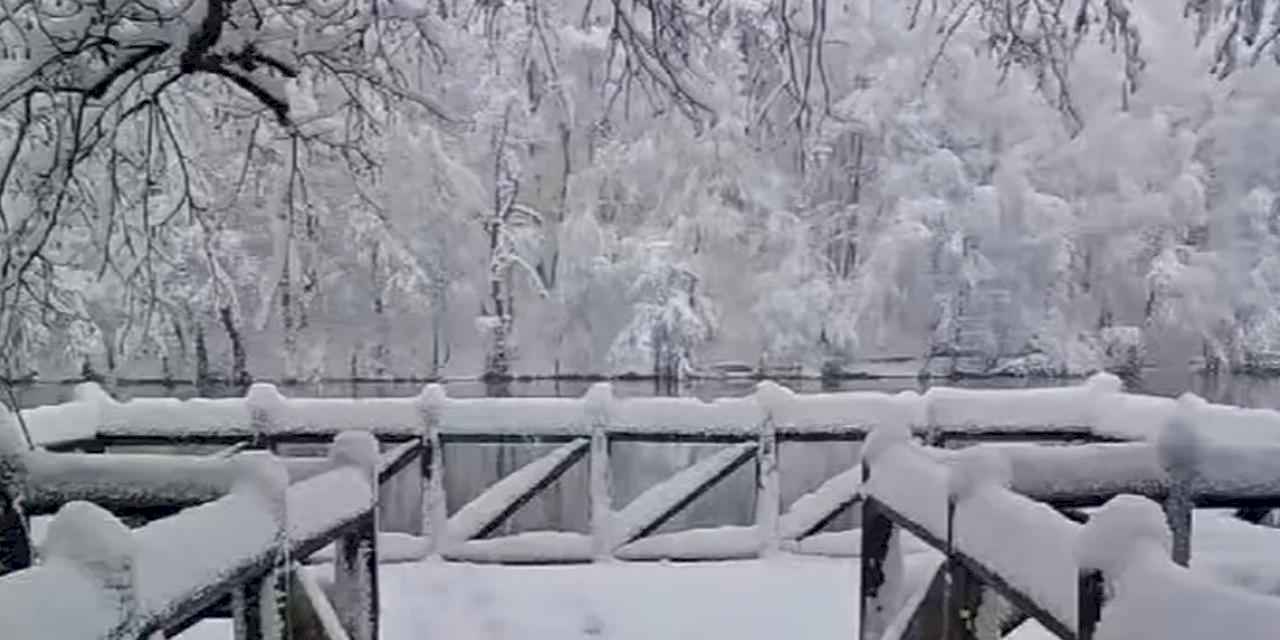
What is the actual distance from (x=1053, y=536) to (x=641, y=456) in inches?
415

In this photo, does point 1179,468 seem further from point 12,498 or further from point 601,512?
point 12,498

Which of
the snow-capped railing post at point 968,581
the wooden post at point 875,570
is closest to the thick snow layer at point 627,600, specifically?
the wooden post at point 875,570

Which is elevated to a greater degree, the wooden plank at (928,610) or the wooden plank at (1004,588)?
the wooden plank at (1004,588)

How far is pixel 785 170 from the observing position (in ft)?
51.8

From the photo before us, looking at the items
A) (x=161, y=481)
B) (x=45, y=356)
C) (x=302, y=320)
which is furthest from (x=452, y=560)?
(x=302, y=320)

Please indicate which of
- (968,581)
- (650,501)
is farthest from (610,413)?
(968,581)

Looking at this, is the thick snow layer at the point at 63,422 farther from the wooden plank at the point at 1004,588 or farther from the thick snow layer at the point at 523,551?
the wooden plank at the point at 1004,588

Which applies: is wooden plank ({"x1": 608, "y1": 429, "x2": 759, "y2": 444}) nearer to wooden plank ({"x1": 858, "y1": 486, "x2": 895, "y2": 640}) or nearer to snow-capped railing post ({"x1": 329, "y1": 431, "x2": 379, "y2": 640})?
wooden plank ({"x1": 858, "y1": 486, "x2": 895, "y2": 640})

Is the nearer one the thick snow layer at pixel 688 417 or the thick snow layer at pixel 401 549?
the thick snow layer at pixel 401 549

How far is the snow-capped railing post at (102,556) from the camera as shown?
1.56 m

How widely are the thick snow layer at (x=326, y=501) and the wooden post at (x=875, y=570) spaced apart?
4.11 ft

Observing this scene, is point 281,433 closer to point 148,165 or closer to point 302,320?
point 148,165

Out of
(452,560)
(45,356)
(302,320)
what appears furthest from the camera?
(302,320)

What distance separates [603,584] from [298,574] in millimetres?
2256
